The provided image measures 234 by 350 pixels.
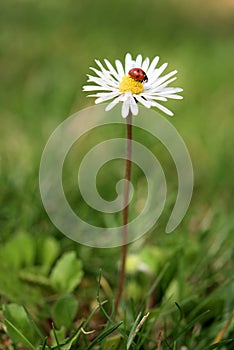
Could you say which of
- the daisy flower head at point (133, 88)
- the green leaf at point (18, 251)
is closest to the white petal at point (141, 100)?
the daisy flower head at point (133, 88)

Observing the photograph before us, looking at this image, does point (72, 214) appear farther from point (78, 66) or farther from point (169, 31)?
point (169, 31)

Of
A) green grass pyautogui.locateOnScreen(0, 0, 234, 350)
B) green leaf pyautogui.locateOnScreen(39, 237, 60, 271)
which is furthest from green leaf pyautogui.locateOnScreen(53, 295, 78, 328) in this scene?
green leaf pyautogui.locateOnScreen(39, 237, 60, 271)

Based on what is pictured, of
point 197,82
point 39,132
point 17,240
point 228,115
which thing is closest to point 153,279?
point 17,240

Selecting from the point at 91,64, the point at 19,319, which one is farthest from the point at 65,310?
the point at 91,64

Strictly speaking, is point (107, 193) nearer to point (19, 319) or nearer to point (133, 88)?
point (19, 319)

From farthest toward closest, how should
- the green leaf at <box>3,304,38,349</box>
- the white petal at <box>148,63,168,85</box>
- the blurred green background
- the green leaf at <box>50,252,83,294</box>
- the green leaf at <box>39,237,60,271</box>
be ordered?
1. the blurred green background
2. the green leaf at <box>39,237,60,271</box>
3. the green leaf at <box>50,252,83,294</box>
4. the green leaf at <box>3,304,38,349</box>
5. the white petal at <box>148,63,168,85</box>

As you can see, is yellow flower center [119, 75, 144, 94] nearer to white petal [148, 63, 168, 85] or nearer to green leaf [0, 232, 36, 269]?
white petal [148, 63, 168, 85]
